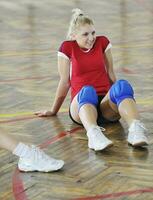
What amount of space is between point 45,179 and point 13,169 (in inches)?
9.0

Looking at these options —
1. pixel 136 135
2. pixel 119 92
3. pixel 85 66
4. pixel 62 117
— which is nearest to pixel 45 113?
pixel 62 117

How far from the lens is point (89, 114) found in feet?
11.0

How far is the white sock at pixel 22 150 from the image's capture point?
298 centimetres

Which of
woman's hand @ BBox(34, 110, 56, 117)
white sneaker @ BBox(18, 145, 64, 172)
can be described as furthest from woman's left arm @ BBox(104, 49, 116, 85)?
white sneaker @ BBox(18, 145, 64, 172)

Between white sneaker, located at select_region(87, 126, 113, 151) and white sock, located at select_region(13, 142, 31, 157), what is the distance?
416mm

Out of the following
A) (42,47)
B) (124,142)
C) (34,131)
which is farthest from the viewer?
(42,47)

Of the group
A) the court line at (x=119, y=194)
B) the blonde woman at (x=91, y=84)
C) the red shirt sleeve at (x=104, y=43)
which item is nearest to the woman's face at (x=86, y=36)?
the blonde woman at (x=91, y=84)

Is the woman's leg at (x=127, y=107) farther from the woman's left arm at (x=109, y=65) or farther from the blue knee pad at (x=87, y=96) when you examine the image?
the woman's left arm at (x=109, y=65)

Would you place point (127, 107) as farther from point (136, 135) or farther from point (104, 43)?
point (104, 43)

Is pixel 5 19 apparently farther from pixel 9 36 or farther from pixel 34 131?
pixel 34 131

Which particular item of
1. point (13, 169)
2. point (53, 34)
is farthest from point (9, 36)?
point (13, 169)

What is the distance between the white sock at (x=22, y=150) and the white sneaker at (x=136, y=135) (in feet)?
2.06

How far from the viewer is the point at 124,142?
11.0 feet

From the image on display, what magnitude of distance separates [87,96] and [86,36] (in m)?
0.38
